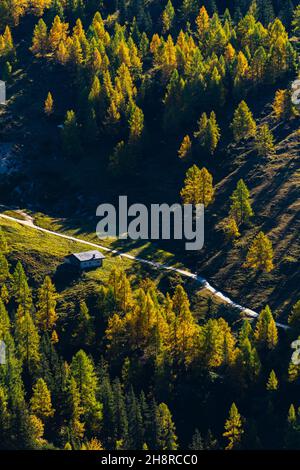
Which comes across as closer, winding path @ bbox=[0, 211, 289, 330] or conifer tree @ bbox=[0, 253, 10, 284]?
winding path @ bbox=[0, 211, 289, 330]

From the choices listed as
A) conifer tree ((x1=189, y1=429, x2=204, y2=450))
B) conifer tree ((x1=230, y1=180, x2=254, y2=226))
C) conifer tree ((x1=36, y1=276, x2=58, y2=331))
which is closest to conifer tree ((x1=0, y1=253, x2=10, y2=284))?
conifer tree ((x1=36, y1=276, x2=58, y2=331))

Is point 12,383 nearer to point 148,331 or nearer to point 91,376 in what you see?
point 91,376

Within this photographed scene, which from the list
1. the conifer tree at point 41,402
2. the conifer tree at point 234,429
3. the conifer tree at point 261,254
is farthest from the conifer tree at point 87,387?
the conifer tree at point 261,254

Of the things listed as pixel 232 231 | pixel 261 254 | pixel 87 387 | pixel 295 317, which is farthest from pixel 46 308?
pixel 295 317

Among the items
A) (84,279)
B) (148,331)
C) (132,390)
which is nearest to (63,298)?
(84,279)

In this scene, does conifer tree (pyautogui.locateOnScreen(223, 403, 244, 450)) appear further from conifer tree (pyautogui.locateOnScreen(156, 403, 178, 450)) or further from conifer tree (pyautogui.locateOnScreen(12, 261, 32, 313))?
conifer tree (pyautogui.locateOnScreen(12, 261, 32, 313))

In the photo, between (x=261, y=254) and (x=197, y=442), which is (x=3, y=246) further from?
(x=197, y=442)
